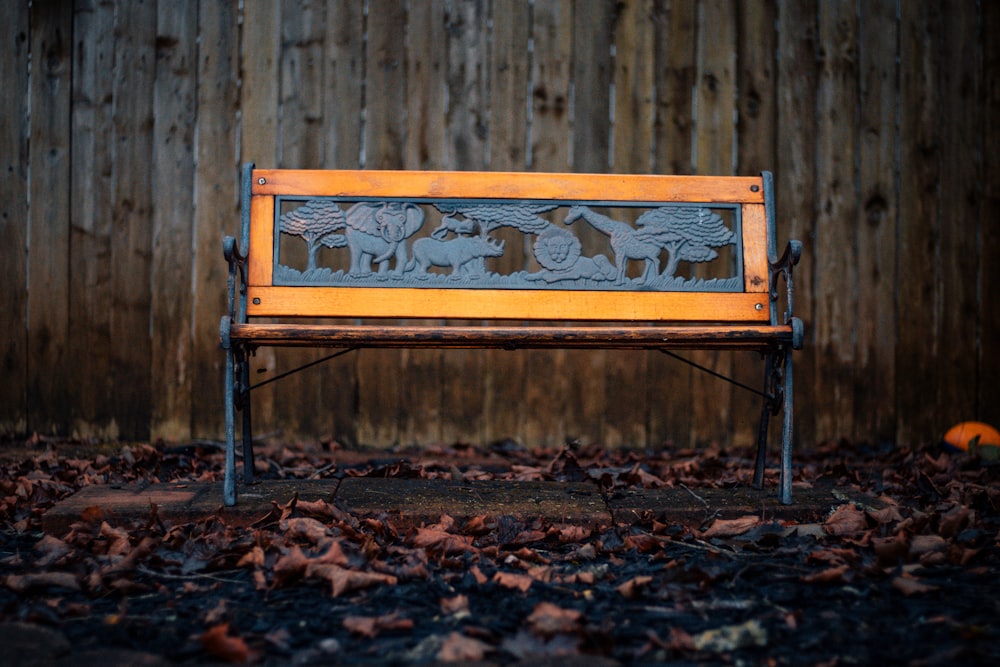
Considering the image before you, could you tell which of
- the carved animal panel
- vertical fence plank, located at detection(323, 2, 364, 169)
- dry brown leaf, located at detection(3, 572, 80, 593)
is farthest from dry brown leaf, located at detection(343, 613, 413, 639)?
vertical fence plank, located at detection(323, 2, 364, 169)

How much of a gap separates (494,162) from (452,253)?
1.47 m

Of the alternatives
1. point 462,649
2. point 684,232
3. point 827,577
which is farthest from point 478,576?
point 684,232

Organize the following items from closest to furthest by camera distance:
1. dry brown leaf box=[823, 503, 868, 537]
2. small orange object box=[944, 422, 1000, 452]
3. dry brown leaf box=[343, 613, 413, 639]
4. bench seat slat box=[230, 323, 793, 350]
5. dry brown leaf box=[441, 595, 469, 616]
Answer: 1. dry brown leaf box=[343, 613, 413, 639]
2. dry brown leaf box=[441, 595, 469, 616]
3. dry brown leaf box=[823, 503, 868, 537]
4. bench seat slat box=[230, 323, 793, 350]
5. small orange object box=[944, 422, 1000, 452]

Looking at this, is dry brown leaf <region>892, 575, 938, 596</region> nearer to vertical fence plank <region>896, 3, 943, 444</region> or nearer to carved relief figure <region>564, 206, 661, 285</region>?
carved relief figure <region>564, 206, 661, 285</region>

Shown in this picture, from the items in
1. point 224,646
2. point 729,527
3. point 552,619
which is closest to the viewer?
point 224,646

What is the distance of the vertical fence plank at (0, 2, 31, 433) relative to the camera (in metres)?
3.96

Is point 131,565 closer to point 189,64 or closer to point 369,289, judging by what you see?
point 369,289

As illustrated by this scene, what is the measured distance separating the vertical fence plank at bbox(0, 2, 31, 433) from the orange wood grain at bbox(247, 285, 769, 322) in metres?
2.12

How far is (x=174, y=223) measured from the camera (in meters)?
3.97

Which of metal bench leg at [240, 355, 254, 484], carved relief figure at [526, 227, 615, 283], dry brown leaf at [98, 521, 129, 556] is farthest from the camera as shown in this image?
carved relief figure at [526, 227, 615, 283]

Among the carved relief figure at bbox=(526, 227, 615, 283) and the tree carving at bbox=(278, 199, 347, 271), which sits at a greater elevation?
the tree carving at bbox=(278, 199, 347, 271)

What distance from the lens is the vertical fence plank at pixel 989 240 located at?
13.2 feet

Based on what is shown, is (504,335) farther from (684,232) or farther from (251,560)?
(251,560)

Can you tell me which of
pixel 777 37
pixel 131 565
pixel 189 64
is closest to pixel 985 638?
pixel 131 565
